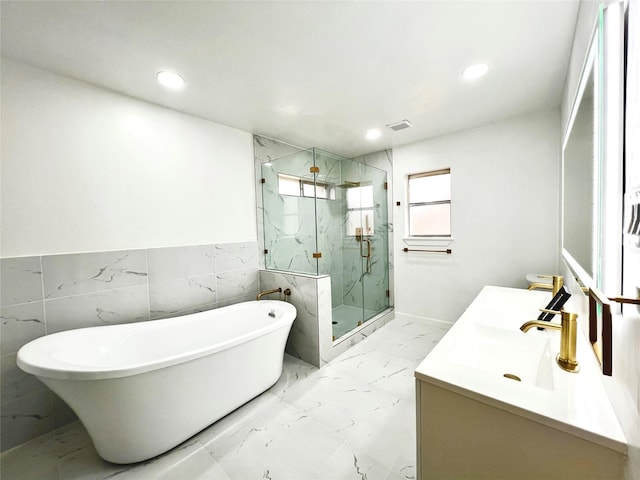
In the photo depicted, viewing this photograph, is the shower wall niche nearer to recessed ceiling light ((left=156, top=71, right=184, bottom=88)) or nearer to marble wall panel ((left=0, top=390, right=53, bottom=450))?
recessed ceiling light ((left=156, top=71, right=184, bottom=88))

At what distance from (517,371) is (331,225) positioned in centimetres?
235

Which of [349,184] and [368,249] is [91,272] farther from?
[368,249]

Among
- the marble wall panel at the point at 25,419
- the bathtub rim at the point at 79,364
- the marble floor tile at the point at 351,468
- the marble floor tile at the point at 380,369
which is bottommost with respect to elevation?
the marble floor tile at the point at 351,468

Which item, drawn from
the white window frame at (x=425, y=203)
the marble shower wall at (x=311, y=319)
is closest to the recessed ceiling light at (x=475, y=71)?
the white window frame at (x=425, y=203)

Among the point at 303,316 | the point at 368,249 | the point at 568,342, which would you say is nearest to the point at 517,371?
the point at 568,342

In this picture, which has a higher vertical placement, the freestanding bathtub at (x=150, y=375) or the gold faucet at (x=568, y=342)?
the gold faucet at (x=568, y=342)

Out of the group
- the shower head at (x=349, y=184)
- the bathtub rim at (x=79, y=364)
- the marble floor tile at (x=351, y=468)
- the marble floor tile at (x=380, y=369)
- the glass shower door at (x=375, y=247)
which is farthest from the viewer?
the glass shower door at (x=375, y=247)

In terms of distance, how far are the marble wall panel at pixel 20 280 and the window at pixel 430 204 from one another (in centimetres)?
363

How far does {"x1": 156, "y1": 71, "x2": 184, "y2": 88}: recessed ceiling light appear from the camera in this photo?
1.81 meters

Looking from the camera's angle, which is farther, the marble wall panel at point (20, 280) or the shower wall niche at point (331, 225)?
the shower wall niche at point (331, 225)

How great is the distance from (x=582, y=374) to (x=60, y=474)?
8.54 feet

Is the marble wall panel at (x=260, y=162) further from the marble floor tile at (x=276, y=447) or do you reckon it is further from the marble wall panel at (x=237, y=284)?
the marble floor tile at (x=276, y=447)

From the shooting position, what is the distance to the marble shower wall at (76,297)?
5.28 feet

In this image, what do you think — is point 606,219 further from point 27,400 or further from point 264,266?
point 27,400
